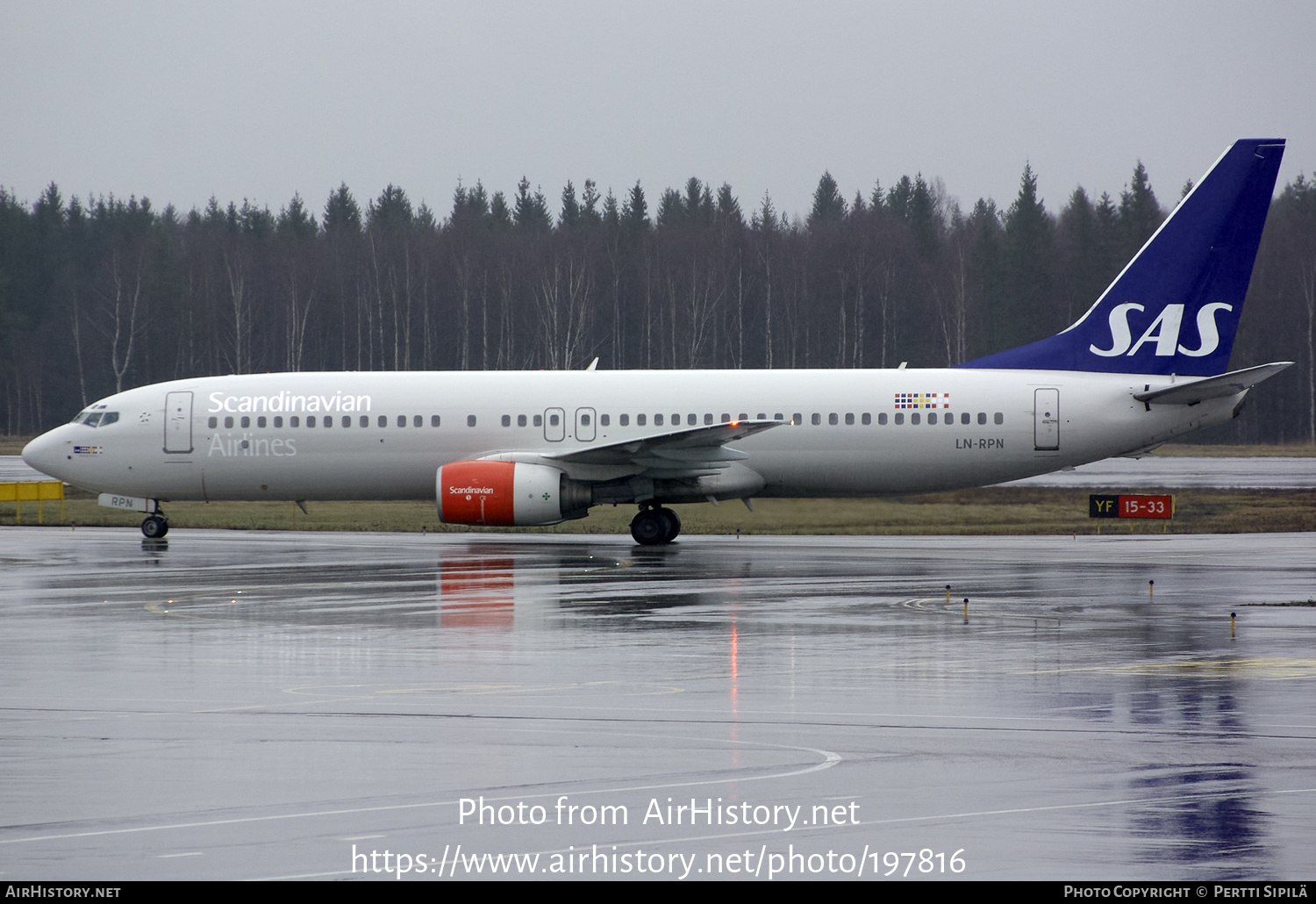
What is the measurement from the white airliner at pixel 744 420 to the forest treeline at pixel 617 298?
171ft

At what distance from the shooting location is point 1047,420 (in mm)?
27703

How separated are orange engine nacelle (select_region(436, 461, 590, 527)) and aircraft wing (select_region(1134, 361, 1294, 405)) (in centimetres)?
1157

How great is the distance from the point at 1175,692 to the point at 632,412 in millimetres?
17728

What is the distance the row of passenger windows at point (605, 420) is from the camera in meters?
27.9

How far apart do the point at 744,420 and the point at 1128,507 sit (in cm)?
1084

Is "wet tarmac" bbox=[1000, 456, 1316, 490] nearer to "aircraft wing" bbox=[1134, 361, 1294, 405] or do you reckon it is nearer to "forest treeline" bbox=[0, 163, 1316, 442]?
"aircraft wing" bbox=[1134, 361, 1294, 405]

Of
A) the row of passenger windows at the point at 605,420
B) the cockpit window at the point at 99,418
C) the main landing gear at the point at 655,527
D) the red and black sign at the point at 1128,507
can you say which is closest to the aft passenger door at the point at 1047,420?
the row of passenger windows at the point at 605,420

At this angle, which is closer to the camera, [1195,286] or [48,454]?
[1195,286]

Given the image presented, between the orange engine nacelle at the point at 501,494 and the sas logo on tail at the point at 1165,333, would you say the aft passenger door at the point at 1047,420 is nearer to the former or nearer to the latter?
the sas logo on tail at the point at 1165,333

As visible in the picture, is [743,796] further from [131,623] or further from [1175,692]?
[131,623]

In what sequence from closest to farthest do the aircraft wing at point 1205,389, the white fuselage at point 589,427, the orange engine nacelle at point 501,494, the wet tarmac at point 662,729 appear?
1. the wet tarmac at point 662,729
2. the aircraft wing at point 1205,389
3. the orange engine nacelle at point 501,494
4. the white fuselage at point 589,427

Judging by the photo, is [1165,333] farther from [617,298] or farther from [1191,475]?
[617,298]

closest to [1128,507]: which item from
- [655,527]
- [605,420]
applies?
[655,527]

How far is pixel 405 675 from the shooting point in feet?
42.4
